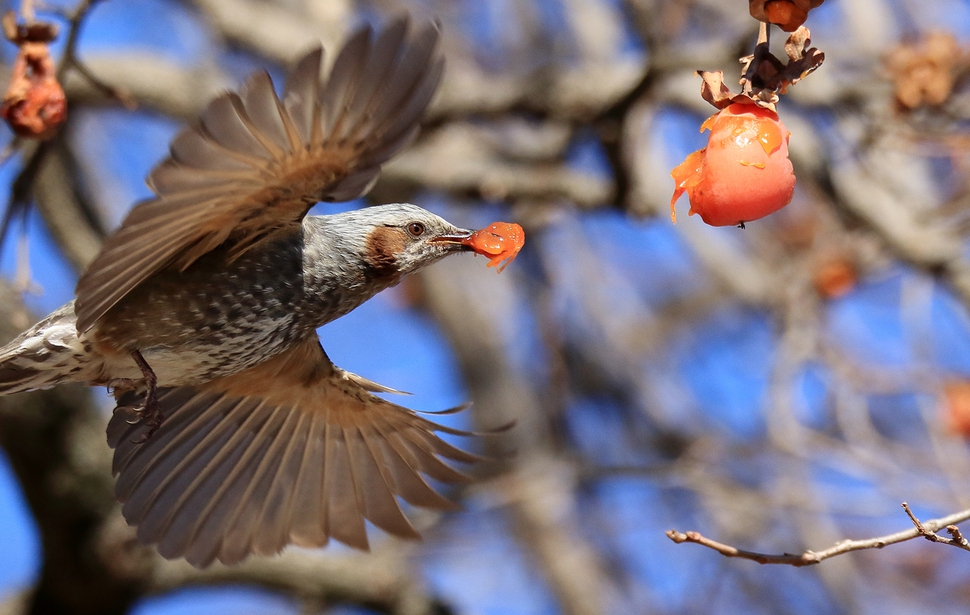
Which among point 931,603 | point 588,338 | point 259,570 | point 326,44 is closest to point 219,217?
point 326,44

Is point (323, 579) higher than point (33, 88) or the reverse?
the reverse

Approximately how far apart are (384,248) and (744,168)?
123 cm

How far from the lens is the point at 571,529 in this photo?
21.0 ft

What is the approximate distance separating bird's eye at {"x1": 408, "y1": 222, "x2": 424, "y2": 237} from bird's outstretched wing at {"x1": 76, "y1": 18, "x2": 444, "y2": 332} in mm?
495

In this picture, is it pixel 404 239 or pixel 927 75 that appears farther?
pixel 927 75

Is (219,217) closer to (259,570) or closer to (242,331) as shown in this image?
(242,331)

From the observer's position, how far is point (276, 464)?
3.67 m

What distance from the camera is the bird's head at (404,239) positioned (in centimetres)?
293

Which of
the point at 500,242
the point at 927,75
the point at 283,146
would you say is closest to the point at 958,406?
the point at 927,75

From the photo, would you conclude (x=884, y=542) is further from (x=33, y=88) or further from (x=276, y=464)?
(x=276, y=464)

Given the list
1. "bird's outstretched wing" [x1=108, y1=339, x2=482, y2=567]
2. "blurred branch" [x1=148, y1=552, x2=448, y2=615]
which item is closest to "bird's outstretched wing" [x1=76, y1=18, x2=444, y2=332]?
"bird's outstretched wing" [x1=108, y1=339, x2=482, y2=567]

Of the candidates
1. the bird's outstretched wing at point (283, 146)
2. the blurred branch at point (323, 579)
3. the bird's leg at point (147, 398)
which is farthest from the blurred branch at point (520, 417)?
the bird's outstretched wing at point (283, 146)

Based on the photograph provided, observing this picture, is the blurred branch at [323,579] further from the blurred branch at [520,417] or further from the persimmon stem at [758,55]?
the persimmon stem at [758,55]

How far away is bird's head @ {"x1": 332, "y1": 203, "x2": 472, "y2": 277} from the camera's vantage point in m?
2.93
